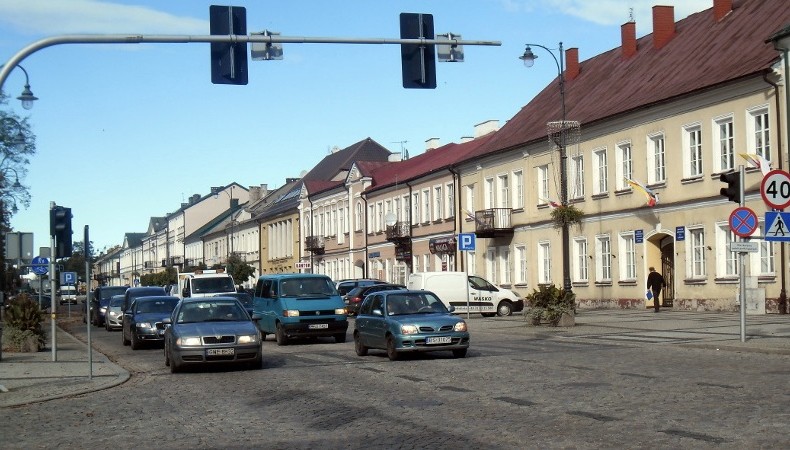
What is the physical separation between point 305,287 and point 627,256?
19075 millimetres

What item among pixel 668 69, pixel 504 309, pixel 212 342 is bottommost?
pixel 504 309

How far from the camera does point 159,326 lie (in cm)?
2994

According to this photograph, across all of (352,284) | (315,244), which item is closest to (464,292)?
(352,284)

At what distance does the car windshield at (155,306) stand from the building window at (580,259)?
70.2ft

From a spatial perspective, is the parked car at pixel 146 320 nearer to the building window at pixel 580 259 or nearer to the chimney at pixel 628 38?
the building window at pixel 580 259

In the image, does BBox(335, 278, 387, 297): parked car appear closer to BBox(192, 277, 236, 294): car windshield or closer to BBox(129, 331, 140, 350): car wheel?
BBox(192, 277, 236, 294): car windshield

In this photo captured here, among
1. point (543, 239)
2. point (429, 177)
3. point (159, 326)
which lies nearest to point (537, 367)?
point (159, 326)

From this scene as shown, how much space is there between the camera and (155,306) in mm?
31859

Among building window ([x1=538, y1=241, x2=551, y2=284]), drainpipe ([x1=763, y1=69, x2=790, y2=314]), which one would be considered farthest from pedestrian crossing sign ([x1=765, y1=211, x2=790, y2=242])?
building window ([x1=538, y1=241, x2=551, y2=284])

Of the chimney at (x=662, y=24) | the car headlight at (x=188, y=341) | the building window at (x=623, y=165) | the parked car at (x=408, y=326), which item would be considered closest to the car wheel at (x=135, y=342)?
the parked car at (x=408, y=326)

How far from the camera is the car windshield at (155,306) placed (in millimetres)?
31328

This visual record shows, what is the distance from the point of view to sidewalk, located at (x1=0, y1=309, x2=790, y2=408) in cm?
1869

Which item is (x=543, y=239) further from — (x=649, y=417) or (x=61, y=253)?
(x=649, y=417)

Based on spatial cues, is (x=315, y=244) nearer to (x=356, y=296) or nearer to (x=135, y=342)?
(x=356, y=296)
